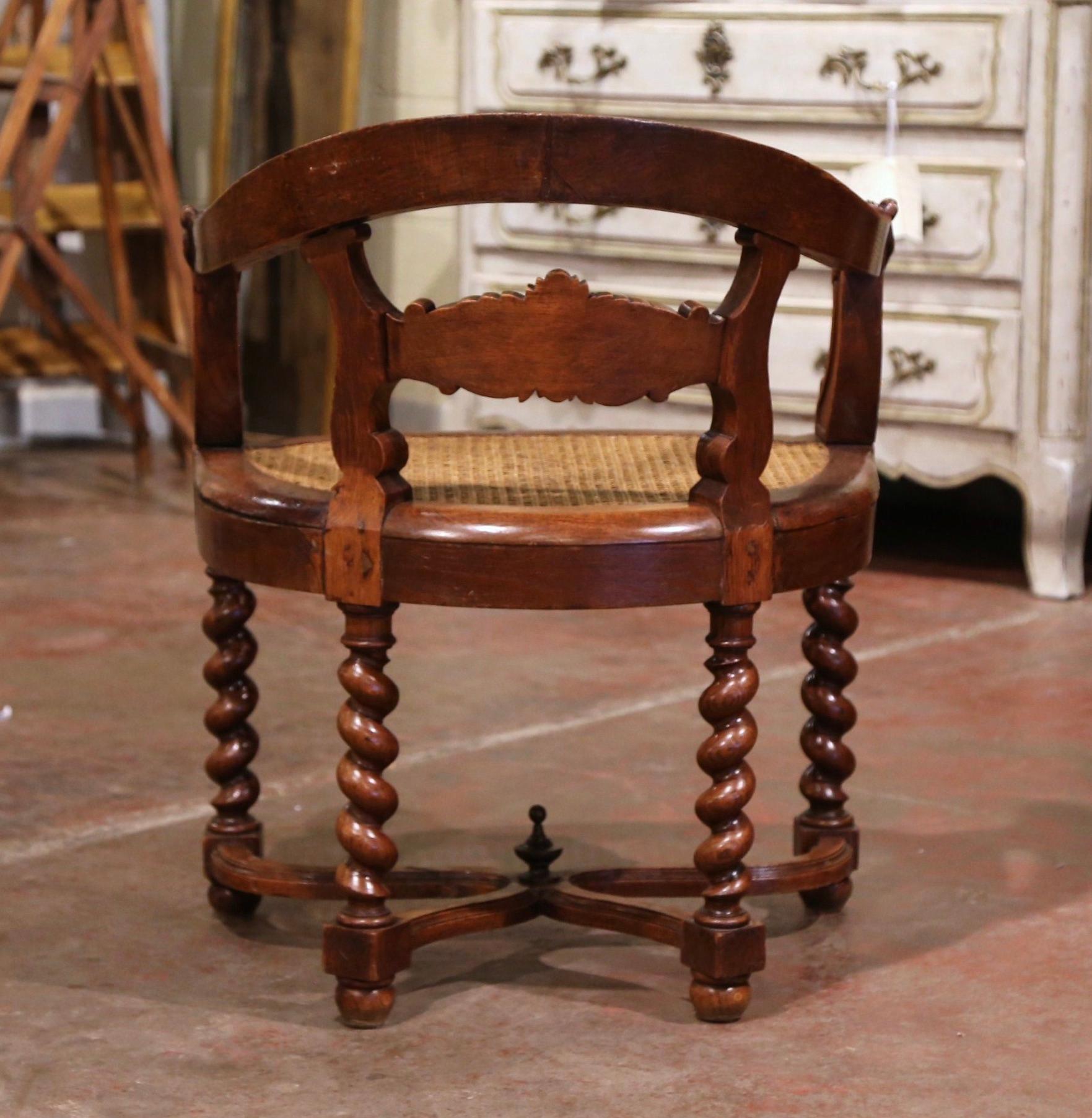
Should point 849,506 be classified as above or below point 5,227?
below

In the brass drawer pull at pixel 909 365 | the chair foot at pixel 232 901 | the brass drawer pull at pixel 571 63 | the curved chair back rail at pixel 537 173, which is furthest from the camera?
the brass drawer pull at pixel 571 63

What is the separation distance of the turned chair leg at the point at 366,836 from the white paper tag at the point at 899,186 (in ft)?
6.41

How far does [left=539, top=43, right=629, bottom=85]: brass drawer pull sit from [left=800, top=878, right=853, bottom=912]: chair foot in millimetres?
2139

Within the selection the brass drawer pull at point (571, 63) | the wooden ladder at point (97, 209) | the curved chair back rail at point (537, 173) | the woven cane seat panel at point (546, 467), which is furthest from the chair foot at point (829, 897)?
the wooden ladder at point (97, 209)

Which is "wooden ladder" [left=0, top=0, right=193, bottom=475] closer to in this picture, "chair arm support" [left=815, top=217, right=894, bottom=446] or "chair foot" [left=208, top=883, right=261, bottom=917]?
"chair foot" [left=208, top=883, right=261, bottom=917]

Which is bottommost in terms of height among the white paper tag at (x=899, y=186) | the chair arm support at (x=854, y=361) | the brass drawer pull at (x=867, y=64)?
the chair arm support at (x=854, y=361)

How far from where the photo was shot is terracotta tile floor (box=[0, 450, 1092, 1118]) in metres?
1.55

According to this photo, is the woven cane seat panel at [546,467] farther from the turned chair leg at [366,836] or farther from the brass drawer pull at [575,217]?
the brass drawer pull at [575,217]

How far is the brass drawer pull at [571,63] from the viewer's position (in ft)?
12.0

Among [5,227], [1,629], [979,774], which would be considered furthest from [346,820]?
[5,227]

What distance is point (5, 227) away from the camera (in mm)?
4195

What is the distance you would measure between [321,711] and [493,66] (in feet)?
5.46

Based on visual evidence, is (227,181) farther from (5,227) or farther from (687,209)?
(687,209)

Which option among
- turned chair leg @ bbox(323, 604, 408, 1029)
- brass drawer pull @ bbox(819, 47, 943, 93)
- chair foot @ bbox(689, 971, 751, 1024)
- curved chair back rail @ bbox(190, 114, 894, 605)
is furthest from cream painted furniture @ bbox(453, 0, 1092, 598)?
turned chair leg @ bbox(323, 604, 408, 1029)
